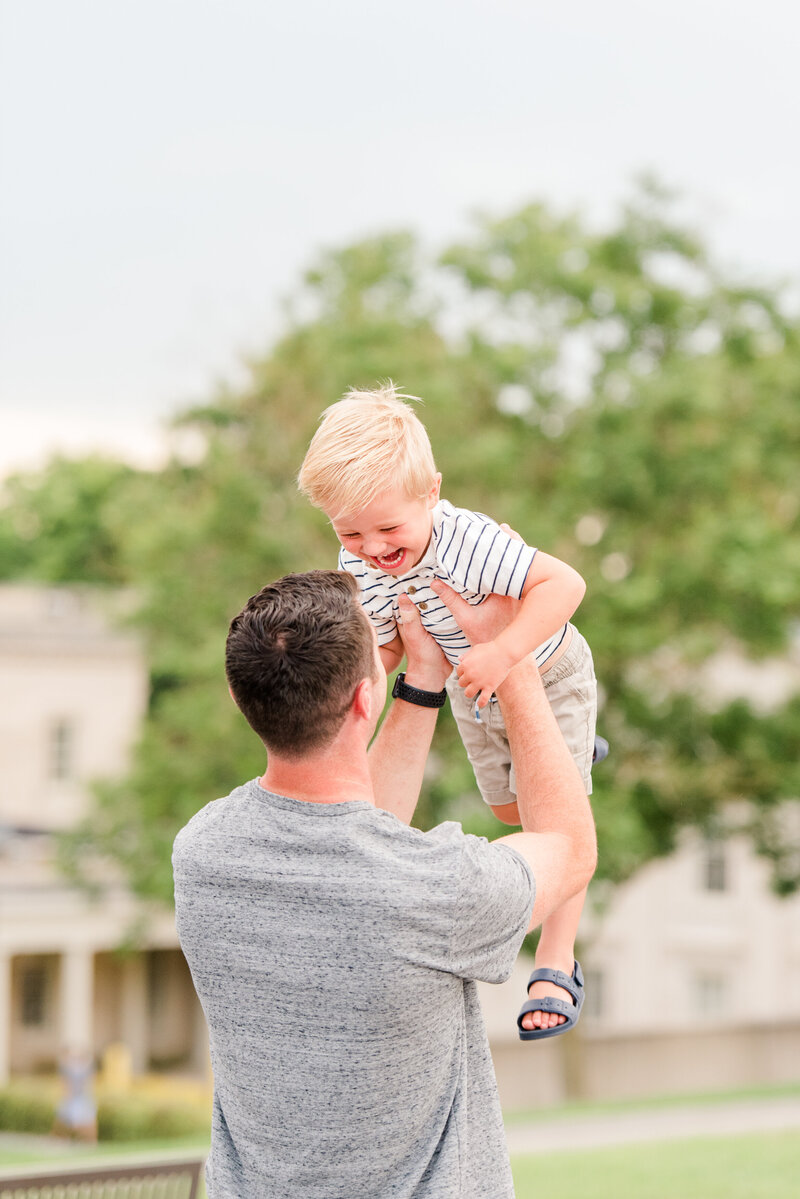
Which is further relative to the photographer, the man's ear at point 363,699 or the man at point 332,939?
the man's ear at point 363,699

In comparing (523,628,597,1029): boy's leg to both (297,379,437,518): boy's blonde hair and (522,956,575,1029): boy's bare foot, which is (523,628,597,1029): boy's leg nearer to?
(522,956,575,1029): boy's bare foot

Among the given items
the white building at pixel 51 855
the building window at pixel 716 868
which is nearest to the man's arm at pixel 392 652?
the white building at pixel 51 855

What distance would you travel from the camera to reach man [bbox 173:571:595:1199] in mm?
2078

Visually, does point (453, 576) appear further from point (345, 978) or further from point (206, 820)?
point (345, 978)

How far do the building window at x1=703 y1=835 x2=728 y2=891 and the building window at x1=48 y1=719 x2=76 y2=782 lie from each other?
49.3ft

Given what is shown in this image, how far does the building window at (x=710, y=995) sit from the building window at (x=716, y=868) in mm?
2111

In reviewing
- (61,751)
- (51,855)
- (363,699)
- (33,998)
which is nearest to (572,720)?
(363,699)

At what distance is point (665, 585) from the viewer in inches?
714

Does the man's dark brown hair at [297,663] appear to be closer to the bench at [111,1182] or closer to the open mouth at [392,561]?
the open mouth at [392,561]

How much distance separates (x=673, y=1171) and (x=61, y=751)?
2351cm

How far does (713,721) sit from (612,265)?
22.2 ft

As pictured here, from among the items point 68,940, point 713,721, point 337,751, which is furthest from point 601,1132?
point 68,940

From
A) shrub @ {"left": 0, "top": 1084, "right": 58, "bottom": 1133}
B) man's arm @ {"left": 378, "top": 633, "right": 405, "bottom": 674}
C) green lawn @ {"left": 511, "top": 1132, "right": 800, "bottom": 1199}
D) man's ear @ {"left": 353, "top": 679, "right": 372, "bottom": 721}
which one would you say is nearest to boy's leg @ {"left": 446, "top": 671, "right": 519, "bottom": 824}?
man's arm @ {"left": 378, "top": 633, "right": 405, "bottom": 674}

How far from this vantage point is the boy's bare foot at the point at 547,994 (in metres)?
2.79
